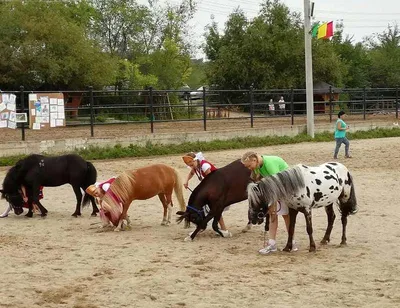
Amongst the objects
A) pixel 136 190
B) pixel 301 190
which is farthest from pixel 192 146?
pixel 301 190

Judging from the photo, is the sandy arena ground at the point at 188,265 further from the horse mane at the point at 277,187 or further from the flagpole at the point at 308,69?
the flagpole at the point at 308,69

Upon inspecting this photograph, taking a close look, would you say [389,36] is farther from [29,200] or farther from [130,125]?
[29,200]

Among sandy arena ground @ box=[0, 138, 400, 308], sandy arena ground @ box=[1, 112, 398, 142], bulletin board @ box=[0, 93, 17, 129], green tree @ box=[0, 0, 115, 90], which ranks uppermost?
green tree @ box=[0, 0, 115, 90]

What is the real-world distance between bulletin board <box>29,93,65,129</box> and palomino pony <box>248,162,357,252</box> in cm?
1379

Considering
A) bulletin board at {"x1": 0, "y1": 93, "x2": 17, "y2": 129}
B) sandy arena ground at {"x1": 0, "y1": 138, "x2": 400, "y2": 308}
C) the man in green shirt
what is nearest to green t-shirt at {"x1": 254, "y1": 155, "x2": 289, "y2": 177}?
the man in green shirt

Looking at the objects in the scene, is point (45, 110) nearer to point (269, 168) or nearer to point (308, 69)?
point (308, 69)

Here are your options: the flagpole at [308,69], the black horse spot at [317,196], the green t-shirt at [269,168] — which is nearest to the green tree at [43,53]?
the flagpole at [308,69]

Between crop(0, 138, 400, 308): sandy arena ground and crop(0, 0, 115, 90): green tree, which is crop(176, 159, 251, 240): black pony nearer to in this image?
crop(0, 138, 400, 308): sandy arena ground

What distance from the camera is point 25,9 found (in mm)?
30719

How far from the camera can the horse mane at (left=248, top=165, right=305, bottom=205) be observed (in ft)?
26.2

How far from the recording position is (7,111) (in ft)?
65.5

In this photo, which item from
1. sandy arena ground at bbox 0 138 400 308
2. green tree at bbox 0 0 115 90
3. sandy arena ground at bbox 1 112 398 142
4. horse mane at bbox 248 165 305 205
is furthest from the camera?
green tree at bbox 0 0 115 90

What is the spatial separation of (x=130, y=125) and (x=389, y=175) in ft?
43.7

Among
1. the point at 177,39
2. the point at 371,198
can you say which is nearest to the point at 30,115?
the point at 371,198
